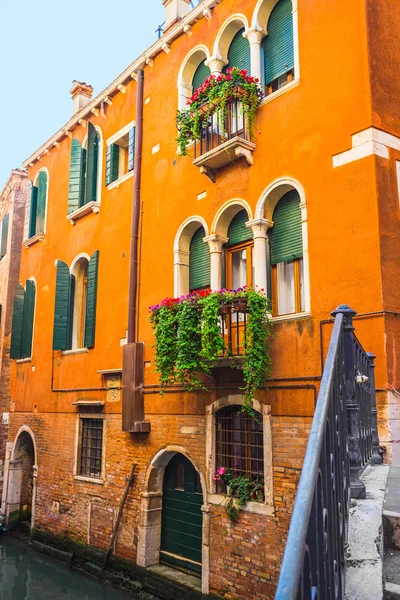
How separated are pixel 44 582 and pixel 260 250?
24.6ft

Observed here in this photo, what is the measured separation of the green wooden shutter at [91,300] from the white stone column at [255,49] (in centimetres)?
511

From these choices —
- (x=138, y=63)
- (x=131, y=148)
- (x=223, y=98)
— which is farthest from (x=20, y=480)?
(x=223, y=98)

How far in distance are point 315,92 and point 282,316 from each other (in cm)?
314

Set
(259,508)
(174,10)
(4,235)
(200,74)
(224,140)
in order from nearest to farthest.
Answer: (259,508) < (224,140) < (200,74) < (174,10) < (4,235)

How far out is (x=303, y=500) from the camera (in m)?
1.52

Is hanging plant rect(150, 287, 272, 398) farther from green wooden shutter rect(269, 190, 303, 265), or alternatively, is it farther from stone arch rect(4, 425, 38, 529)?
stone arch rect(4, 425, 38, 529)

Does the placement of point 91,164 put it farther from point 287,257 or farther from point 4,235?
point 4,235

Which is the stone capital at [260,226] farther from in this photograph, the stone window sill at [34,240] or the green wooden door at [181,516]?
the stone window sill at [34,240]

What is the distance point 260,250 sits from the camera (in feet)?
25.9

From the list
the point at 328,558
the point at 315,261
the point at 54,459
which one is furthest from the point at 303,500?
the point at 54,459

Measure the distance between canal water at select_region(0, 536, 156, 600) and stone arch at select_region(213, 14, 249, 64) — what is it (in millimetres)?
9110

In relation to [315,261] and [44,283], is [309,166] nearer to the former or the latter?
[315,261]

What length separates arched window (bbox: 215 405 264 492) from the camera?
769 cm

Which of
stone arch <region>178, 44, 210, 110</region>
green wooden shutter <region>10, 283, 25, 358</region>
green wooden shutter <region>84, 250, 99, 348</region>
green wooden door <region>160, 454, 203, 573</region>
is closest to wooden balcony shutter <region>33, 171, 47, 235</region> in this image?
green wooden shutter <region>10, 283, 25, 358</region>
